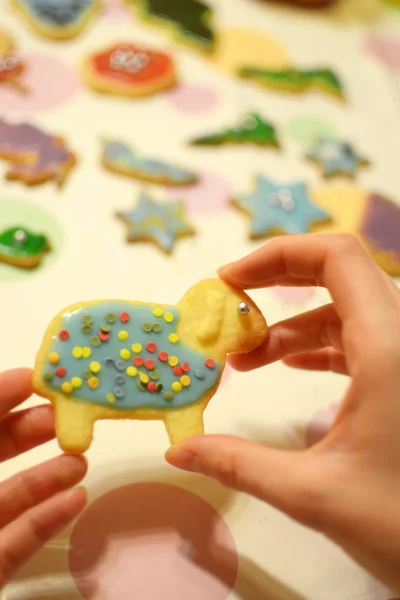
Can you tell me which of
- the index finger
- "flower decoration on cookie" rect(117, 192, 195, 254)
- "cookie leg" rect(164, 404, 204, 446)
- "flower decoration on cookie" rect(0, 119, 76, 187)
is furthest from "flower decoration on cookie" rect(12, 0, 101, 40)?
"cookie leg" rect(164, 404, 204, 446)

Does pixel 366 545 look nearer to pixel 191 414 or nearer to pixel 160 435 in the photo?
pixel 191 414

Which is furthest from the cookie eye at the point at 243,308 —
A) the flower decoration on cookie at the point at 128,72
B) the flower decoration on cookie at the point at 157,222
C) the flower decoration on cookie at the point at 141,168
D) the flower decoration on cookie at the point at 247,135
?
the flower decoration on cookie at the point at 128,72

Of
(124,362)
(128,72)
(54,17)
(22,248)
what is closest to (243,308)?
(124,362)

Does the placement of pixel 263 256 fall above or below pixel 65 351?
above

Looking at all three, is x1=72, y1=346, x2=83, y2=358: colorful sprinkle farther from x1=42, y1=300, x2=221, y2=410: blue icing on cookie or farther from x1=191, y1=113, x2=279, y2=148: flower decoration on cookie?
x1=191, y1=113, x2=279, y2=148: flower decoration on cookie

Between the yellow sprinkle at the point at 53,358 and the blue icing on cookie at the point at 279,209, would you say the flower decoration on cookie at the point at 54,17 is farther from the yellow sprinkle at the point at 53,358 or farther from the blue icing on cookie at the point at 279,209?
the yellow sprinkle at the point at 53,358

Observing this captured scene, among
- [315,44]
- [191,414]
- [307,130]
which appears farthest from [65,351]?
[315,44]

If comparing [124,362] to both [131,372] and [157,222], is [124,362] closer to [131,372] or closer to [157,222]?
[131,372]
